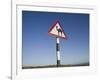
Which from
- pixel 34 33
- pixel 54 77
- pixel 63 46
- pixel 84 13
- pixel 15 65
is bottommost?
pixel 54 77

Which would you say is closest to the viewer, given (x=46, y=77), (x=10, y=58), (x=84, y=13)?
(x=10, y=58)

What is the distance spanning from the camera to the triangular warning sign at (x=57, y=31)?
200cm

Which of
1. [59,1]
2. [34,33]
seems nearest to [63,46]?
[34,33]

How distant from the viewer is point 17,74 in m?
1.88

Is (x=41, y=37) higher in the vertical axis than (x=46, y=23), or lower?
lower

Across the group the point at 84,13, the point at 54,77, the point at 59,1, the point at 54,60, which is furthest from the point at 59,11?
the point at 54,77

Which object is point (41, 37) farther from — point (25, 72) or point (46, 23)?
point (25, 72)

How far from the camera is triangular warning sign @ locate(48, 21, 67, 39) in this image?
200cm

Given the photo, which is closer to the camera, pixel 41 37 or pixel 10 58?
pixel 10 58

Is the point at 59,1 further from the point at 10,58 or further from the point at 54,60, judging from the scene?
the point at 10,58

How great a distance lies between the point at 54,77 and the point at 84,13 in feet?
2.28

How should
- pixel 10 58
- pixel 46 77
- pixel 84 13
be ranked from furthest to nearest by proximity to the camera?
pixel 84 13 → pixel 46 77 → pixel 10 58

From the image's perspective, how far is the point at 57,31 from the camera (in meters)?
2.03

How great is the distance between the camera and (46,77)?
1.95 meters
